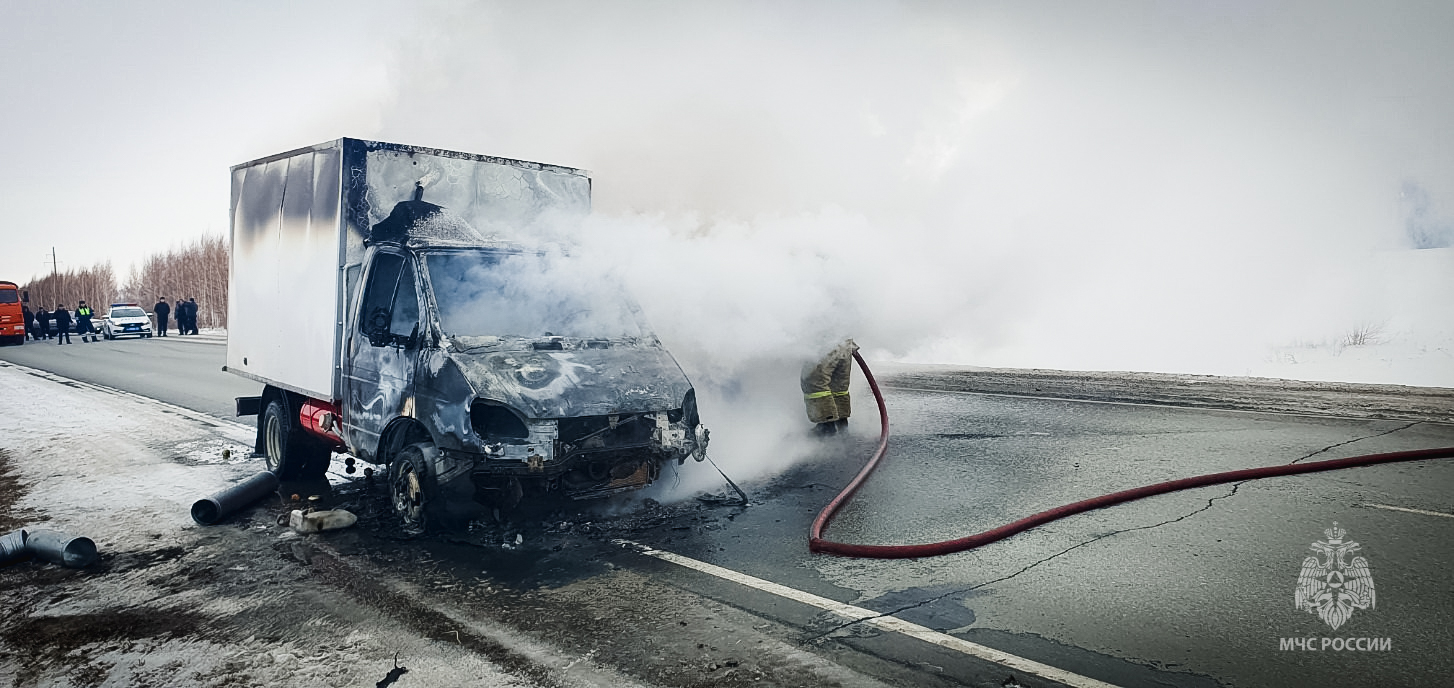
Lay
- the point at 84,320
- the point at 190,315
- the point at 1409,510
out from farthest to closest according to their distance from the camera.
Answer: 1. the point at 190,315
2. the point at 84,320
3. the point at 1409,510

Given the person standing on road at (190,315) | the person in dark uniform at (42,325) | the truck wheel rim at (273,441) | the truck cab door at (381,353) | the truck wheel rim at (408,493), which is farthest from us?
the person standing on road at (190,315)

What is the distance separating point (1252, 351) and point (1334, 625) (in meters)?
17.3

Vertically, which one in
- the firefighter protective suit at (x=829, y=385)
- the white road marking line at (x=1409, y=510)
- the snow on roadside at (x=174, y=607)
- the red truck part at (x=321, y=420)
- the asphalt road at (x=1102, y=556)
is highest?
the firefighter protective suit at (x=829, y=385)

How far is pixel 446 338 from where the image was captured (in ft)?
19.3

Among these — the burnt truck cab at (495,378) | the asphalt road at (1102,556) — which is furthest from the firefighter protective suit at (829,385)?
the burnt truck cab at (495,378)

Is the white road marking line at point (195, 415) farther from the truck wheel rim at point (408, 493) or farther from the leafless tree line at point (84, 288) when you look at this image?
the leafless tree line at point (84, 288)

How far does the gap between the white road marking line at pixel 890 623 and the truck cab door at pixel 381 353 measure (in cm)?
211

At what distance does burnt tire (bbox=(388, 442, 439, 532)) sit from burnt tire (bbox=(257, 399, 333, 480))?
2256 mm

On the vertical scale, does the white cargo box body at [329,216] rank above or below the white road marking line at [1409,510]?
above

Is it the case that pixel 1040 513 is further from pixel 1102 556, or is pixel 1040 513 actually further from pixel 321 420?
pixel 321 420

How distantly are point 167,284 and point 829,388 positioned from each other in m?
103

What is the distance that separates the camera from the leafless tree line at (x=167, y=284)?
74.3 m

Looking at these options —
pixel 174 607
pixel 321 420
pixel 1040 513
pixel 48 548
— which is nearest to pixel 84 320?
pixel 321 420

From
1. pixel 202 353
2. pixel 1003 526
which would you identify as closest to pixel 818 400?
pixel 1003 526
